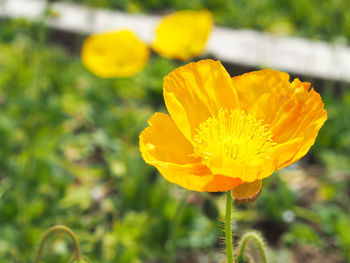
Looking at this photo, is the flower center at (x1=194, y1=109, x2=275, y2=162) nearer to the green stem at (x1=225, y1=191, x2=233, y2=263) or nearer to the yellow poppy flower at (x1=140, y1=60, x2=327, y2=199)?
the yellow poppy flower at (x1=140, y1=60, x2=327, y2=199)

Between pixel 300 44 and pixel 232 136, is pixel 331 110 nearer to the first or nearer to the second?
pixel 300 44

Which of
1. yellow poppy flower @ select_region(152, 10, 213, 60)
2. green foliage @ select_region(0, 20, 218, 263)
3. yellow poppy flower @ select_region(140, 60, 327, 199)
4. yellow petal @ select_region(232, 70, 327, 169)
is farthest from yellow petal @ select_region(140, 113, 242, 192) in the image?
yellow poppy flower @ select_region(152, 10, 213, 60)

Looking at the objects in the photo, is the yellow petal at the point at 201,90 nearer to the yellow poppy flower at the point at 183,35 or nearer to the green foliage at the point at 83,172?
the green foliage at the point at 83,172

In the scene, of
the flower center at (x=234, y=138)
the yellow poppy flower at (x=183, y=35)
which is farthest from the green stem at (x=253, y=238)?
the yellow poppy flower at (x=183, y=35)

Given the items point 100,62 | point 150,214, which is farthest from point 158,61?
point 150,214

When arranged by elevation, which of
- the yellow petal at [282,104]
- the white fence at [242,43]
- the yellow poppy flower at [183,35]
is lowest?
the white fence at [242,43]

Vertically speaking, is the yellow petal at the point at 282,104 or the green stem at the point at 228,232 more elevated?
the yellow petal at the point at 282,104

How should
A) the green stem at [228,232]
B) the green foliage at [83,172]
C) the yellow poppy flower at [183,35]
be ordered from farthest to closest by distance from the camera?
the yellow poppy flower at [183,35]
the green foliage at [83,172]
the green stem at [228,232]
